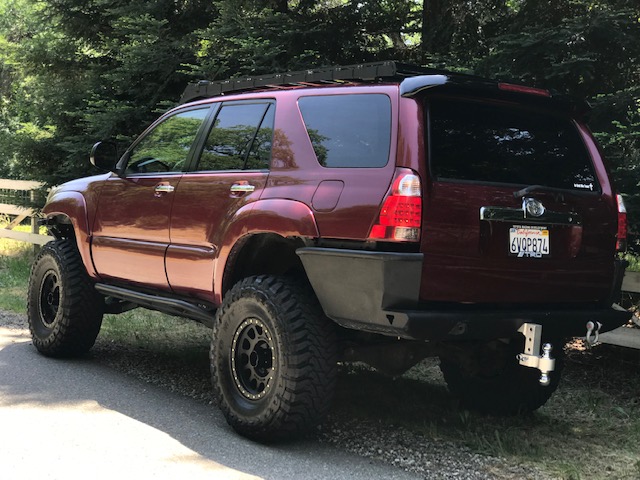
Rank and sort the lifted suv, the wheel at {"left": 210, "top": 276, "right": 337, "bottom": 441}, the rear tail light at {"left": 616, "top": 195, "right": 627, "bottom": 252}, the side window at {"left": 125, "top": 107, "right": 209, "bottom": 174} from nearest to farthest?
the lifted suv < the wheel at {"left": 210, "top": 276, "right": 337, "bottom": 441} < the rear tail light at {"left": 616, "top": 195, "right": 627, "bottom": 252} < the side window at {"left": 125, "top": 107, "right": 209, "bottom": 174}

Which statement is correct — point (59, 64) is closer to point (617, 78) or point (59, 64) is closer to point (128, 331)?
point (128, 331)

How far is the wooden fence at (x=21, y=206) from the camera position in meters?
11.0

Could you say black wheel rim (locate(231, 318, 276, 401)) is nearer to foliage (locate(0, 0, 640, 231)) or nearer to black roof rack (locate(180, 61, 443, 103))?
black roof rack (locate(180, 61, 443, 103))

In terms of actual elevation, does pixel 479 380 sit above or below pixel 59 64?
below

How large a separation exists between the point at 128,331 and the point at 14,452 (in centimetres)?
373

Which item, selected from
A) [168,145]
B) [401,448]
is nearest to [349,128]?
[401,448]

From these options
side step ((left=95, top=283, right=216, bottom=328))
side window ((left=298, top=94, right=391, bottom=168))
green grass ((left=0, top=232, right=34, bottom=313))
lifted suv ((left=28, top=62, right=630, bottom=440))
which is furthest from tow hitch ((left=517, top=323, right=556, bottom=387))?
green grass ((left=0, top=232, right=34, bottom=313))

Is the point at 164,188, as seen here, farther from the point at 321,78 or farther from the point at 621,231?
the point at 621,231

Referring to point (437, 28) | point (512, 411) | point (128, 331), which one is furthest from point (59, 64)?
point (512, 411)

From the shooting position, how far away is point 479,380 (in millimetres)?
5027

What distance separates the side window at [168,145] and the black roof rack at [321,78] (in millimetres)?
215

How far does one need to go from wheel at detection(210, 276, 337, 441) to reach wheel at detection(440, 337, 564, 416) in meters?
1.04

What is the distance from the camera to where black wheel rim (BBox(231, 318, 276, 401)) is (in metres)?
4.16

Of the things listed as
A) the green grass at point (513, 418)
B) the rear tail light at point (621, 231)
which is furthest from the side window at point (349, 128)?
the green grass at point (513, 418)
